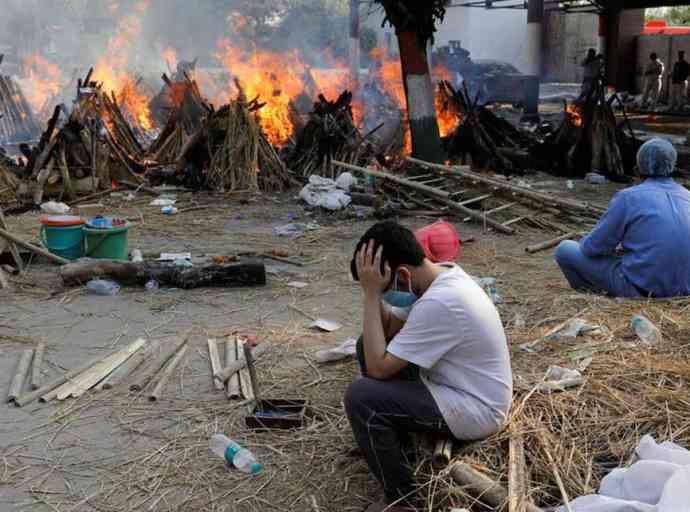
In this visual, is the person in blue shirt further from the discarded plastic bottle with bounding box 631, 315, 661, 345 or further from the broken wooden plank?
the broken wooden plank

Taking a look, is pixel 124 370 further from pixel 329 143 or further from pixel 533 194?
pixel 329 143

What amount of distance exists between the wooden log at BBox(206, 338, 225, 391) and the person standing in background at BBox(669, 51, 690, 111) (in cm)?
2367

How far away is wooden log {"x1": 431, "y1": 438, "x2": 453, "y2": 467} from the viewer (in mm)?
3250

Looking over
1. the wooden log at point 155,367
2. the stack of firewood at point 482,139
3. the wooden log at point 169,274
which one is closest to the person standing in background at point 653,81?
the stack of firewood at point 482,139

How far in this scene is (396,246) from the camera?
326 centimetres

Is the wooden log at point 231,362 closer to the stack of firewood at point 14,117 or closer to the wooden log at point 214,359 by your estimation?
the wooden log at point 214,359

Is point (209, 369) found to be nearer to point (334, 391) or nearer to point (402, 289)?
point (334, 391)

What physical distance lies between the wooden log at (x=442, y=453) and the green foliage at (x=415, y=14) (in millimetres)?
10131

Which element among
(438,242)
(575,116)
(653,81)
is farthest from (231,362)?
(653,81)

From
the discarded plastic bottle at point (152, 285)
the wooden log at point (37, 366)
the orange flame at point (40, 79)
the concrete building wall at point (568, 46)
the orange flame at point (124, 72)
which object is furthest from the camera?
the concrete building wall at point (568, 46)

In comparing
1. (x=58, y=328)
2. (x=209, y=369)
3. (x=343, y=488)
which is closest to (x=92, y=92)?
(x=58, y=328)

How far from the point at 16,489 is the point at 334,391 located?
5.97ft

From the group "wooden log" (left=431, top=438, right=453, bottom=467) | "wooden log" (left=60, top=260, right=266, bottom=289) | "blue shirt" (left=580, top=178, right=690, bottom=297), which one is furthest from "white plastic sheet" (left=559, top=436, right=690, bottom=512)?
"wooden log" (left=60, top=260, right=266, bottom=289)

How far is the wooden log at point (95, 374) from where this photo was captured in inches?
188
